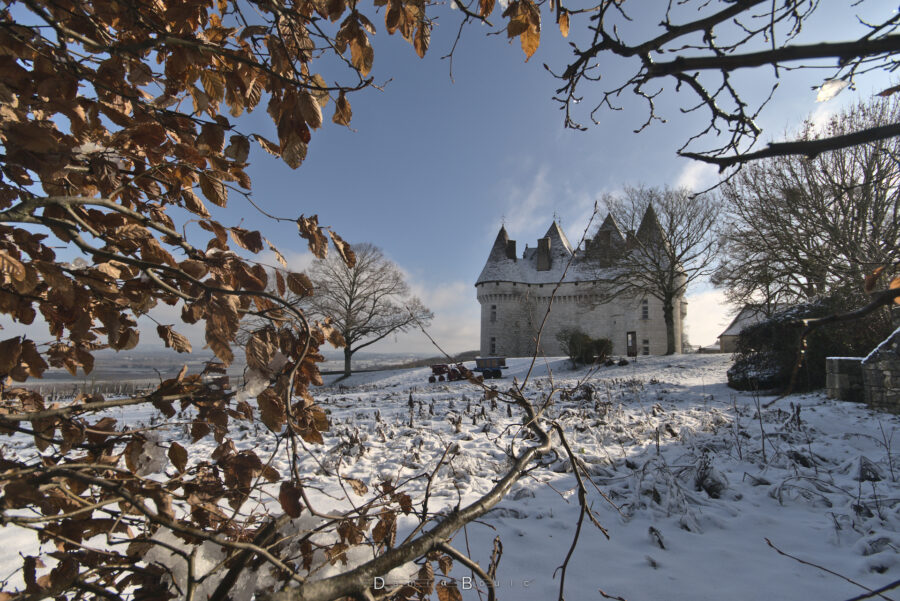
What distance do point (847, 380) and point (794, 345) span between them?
55.5 inches

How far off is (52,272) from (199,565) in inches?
36.5

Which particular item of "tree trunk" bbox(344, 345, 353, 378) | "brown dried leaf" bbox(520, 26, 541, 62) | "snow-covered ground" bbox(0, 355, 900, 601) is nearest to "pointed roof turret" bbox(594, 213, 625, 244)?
"tree trunk" bbox(344, 345, 353, 378)

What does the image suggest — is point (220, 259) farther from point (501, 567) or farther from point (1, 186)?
point (501, 567)

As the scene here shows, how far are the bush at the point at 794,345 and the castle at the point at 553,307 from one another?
18.7 metres

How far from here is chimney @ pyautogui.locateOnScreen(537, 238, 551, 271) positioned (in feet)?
126

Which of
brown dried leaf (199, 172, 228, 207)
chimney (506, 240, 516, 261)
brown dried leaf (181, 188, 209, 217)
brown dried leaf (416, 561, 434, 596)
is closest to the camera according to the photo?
brown dried leaf (416, 561, 434, 596)

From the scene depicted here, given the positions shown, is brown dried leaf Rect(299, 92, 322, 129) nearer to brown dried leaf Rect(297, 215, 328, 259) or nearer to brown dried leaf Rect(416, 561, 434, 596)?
brown dried leaf Rect(297, 215, 328, 259)

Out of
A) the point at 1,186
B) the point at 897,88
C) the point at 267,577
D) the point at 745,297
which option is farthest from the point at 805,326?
the point at 745,297

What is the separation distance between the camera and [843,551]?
2.46 meters

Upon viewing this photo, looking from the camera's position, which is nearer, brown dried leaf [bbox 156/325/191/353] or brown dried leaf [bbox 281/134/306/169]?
brown dried leaf [bbox 281/134/306/169]

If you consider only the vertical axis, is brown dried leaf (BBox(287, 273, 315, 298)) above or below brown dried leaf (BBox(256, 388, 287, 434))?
above

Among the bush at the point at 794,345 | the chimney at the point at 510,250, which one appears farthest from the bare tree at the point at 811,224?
the chimney at the point at 510,250

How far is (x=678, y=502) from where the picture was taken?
310 cm

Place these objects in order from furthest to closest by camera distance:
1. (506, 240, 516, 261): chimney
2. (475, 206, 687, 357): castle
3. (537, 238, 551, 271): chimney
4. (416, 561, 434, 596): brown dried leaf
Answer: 1. (506, 240, 516, 261): chimney
2. (537, 238, 551, 271): chimney
3. (475, 206, 687, 357): castle
4. (416, 561, 434, 596): brown dried leaf
